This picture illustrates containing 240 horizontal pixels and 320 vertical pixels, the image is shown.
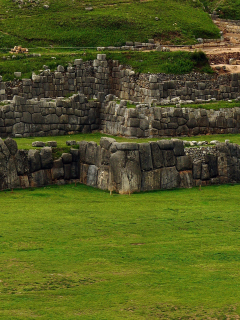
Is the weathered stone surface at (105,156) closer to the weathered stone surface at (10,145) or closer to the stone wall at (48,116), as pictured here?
the weathered stone surface at (10,145)

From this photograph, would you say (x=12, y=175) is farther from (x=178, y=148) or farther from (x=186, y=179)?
(x=186, y=179)

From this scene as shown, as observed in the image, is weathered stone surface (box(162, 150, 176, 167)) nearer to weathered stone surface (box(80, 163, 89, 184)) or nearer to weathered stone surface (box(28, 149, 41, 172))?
weathered stone surface (box(80, 163, 89, 184))

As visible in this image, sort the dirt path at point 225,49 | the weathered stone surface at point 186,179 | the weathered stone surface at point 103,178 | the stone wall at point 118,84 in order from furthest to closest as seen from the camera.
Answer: the dirt path at point 225,49, the stone wall at point 118,84, the weathered stone surface at point 186,179, the weathered stone surface at point 103,178

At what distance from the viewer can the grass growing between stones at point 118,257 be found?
63.5 ft

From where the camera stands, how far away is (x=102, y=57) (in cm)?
5378

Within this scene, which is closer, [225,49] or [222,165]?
[222,165]

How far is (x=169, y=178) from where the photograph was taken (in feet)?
113

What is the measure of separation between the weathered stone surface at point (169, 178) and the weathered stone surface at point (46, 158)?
13.5 feet

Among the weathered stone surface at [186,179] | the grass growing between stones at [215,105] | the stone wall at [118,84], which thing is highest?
the stone wall at [118,84]

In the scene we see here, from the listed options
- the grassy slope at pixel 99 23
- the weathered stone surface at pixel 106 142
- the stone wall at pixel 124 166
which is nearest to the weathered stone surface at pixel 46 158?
the stone wall at pixel 124 166

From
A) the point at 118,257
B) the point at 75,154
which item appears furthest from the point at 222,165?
the point at 118,257

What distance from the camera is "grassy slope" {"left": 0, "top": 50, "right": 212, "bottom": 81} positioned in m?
51.4

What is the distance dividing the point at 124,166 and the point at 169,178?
7.13 ft

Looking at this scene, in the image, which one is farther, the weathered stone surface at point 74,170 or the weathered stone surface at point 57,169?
the weathered stone surface at point 74,170
